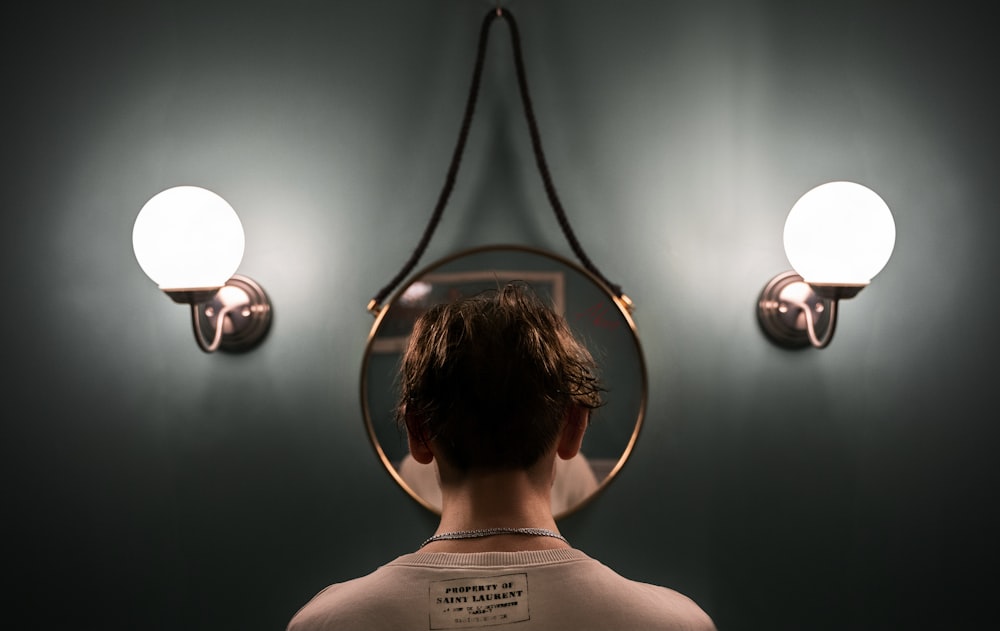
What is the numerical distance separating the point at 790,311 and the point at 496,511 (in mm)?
673

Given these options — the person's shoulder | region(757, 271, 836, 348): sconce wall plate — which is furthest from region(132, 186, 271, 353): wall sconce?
region(757, 271, 836, 348): sconce wall plate

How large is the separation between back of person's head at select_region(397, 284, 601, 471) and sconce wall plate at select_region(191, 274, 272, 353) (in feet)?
1.77

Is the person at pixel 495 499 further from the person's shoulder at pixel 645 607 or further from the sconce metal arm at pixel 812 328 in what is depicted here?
the sconce metal arm at pixel 812 328

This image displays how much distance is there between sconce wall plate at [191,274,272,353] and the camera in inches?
48.1

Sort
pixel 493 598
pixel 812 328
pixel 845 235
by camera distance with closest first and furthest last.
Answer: pixel 493 598 < pixel 845 235 < pixel 812 328

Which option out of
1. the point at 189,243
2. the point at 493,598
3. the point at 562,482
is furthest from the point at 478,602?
the point at 189,243

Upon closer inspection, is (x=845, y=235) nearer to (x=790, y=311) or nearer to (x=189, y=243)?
(x=790, y=311)

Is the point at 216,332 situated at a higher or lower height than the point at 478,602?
higher

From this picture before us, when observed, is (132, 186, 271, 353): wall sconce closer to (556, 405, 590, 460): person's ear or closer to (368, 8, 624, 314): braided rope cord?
(368, 8, 624, 314): braided rope cord

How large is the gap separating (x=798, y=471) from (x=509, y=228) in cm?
60

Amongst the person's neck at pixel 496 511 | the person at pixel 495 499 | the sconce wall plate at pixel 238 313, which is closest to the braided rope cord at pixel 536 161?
the sconce wall plate at pixel 238 313

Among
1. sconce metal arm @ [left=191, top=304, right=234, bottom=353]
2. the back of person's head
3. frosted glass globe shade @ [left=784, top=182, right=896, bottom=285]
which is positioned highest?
frosted glass globe shade @ [left=784, top=182, right=896, bottom=285]

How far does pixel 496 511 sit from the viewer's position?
0.75 m

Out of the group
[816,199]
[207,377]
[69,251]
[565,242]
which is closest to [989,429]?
[816,199]
